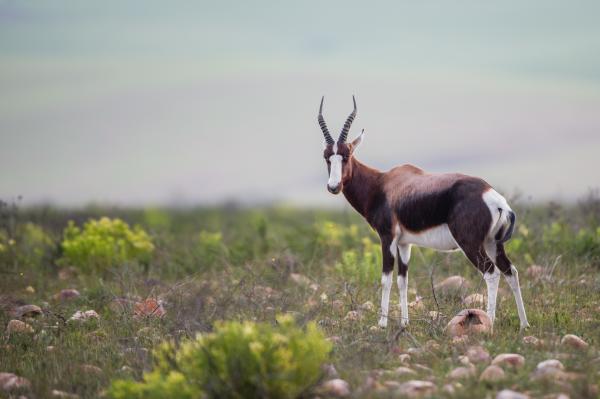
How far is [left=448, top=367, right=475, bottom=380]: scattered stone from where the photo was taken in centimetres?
698

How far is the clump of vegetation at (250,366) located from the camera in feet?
19.9

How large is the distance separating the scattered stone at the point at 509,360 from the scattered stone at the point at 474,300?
2.62m

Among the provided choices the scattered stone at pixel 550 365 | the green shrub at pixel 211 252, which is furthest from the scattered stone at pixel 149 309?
the scattered stone at pixel 550 365

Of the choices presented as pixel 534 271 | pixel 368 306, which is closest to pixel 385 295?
pixel 368 306

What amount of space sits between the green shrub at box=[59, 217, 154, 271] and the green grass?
10.3 inches

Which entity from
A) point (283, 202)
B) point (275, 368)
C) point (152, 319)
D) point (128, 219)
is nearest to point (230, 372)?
point (275, 368)

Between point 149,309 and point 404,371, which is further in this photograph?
point 149,309

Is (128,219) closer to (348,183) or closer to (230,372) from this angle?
(348,183)

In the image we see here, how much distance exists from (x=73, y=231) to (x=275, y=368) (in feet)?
34.4

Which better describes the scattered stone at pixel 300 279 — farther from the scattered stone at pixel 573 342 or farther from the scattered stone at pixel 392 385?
the scattered stone at pixel 392 385

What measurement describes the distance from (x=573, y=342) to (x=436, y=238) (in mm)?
2119

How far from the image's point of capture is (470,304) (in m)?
10.3

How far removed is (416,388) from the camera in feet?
21.5

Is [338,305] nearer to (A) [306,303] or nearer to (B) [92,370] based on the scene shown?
(A) [306,303]
